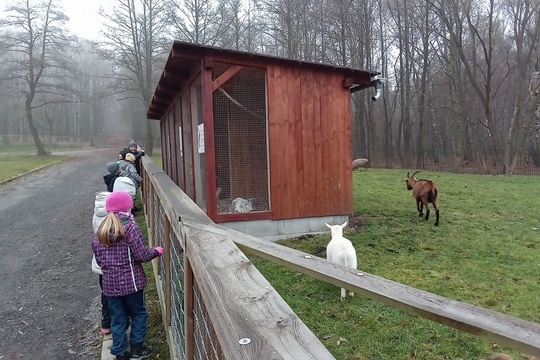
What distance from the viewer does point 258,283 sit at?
1503 mm

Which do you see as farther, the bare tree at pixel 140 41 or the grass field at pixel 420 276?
the bare tree at pixel 140 41

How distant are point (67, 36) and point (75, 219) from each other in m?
30.2

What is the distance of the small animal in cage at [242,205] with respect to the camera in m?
7.40

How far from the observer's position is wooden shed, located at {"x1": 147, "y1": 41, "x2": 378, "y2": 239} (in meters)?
7.11

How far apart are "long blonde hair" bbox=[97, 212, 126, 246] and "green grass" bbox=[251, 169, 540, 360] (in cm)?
205

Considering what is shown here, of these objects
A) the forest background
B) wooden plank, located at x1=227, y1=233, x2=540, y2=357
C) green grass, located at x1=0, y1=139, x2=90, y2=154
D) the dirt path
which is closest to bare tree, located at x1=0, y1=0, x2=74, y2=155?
the forest background

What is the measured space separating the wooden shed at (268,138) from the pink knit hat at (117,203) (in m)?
3.41

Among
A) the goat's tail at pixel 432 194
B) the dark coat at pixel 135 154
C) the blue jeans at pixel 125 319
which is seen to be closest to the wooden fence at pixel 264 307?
the blue jeans at pixel 125 319

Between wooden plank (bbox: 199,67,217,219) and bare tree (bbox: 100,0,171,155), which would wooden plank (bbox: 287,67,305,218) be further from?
bare tree (bbox: 100,0,171,155)

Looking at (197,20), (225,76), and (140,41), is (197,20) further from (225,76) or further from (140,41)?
(225,76)

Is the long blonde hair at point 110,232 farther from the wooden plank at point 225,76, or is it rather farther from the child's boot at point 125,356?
the wooden plank at point 225,76

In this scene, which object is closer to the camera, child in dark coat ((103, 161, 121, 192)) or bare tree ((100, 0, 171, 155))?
child in dark coat ((103, 161, 121, 192))

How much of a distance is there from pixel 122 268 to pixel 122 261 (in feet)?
0.18

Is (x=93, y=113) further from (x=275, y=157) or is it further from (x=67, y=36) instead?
(x=275, y=157)
